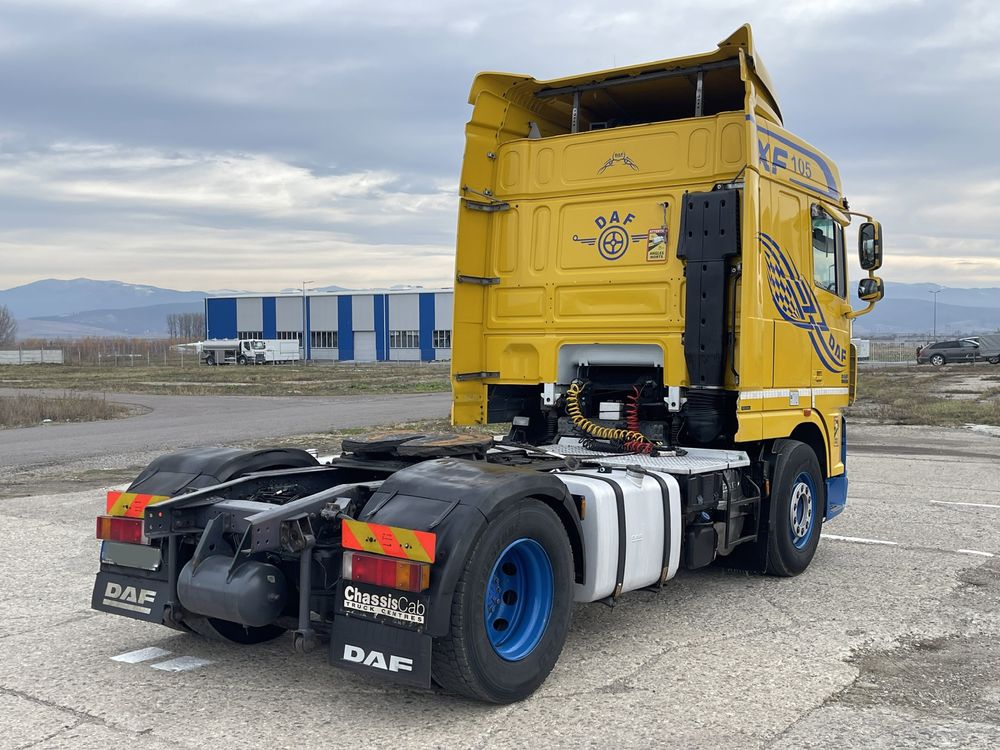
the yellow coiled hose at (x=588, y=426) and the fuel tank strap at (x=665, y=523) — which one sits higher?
the yellow coiled hose at (x=588, y=426)

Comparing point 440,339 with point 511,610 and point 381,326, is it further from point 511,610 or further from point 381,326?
point 511,610

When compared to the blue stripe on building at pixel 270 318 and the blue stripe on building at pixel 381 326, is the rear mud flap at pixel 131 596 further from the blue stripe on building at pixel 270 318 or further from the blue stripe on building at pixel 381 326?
the blue stripe on building at pixel 270 318

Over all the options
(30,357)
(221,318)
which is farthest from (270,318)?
(30,357)

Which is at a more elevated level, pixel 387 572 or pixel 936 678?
pixel 387 572

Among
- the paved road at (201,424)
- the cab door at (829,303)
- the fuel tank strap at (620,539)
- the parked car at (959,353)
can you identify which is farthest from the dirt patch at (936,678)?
the parked car at (959,353)

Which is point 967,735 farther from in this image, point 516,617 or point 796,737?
point 516,617

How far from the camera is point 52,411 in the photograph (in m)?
25.3

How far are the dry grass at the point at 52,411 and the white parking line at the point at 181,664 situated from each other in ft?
65.2

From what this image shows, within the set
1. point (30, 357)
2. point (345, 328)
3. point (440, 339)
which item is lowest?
point (30, 357)

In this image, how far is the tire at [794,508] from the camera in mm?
7164

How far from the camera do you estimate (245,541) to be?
459 centimetres

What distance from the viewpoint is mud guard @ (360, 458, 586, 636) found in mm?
4246

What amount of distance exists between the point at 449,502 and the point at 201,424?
62.5ft

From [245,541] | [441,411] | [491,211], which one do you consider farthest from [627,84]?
[441,411]
